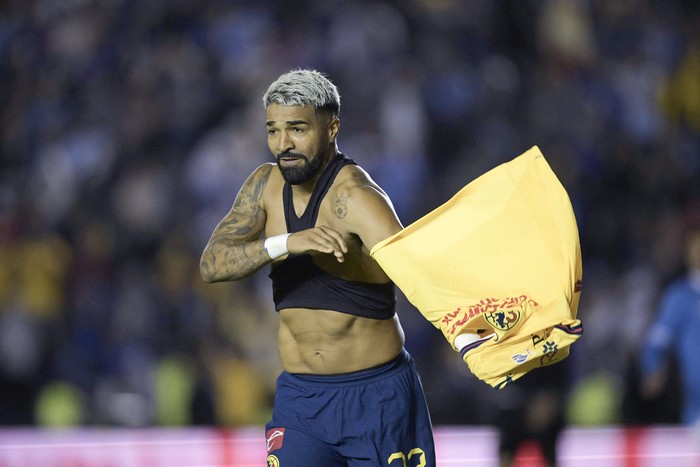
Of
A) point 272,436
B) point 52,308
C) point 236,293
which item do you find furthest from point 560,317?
point 52,308

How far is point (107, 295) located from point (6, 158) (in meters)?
1.22

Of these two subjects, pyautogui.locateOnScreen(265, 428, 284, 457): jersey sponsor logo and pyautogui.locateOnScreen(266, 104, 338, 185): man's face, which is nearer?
pyautogui.locateOnScreen(266, 104, 338, 185): man's face

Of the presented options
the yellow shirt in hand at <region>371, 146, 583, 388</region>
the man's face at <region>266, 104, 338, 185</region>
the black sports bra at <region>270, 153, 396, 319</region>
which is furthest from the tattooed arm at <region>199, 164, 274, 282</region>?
the yellow shirt in hand at <region>371, 146, 583, 388</region>

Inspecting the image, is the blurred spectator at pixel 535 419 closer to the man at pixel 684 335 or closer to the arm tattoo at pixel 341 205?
the man at pixel 684 335

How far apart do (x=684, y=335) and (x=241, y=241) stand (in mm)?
3585

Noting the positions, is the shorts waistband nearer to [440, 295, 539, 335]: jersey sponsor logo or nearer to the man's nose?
[440, 295, 539, 335]: jersey sponsor logo

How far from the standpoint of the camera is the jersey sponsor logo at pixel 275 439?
294 centimetres

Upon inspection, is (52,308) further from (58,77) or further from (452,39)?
(452,39)

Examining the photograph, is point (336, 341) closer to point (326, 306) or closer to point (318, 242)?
point (326, 306)

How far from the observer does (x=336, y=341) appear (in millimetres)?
2936

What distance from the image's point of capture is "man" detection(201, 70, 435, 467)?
283cm

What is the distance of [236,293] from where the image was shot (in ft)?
20.7

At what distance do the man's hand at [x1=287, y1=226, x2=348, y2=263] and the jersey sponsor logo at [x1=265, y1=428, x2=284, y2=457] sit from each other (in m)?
0.62

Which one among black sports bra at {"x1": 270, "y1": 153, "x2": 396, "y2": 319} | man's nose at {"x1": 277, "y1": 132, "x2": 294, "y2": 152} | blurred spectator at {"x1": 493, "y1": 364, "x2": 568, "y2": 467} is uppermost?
man's nose at {"x1": 277, "y1": 132, "x2": 294, "y2": 152}
